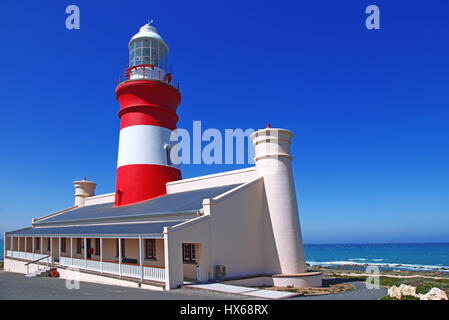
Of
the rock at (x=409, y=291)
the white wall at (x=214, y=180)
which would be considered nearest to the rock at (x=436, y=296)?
the rock at (x=409, y=291)

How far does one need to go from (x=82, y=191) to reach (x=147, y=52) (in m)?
15.3

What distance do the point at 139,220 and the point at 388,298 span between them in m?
13.4

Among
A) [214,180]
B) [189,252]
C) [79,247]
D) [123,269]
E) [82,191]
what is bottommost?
[123,269]

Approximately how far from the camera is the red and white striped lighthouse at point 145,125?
79.1ft

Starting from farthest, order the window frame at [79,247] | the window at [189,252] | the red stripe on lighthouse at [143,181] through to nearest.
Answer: the window frame at [79,247] < the red stripe on lighthouse at [143,181] < the window at [189,252]

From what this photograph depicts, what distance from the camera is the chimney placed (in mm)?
32594

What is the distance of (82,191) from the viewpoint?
107ft

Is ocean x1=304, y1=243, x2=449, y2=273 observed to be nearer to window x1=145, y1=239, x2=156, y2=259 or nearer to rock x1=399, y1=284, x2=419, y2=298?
window x1=145, y1=239, x2=156, y2=259

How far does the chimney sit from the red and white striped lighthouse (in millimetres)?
8922

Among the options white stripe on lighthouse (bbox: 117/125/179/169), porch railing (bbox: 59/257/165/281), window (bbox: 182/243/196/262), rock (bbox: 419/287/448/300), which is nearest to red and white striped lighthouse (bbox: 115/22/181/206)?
white stripe on lighthouse (bbox: 117/125/179/169)

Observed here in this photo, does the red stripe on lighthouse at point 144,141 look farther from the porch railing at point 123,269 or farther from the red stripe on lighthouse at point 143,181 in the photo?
the porch railing at point 123,269

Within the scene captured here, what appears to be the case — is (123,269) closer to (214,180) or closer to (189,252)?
(189,252)

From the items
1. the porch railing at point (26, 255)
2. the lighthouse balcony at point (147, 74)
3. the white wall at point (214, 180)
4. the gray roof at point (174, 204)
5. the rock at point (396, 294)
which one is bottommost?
the porch railing at point (26, 255)

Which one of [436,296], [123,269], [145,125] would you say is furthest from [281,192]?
[145,125]
